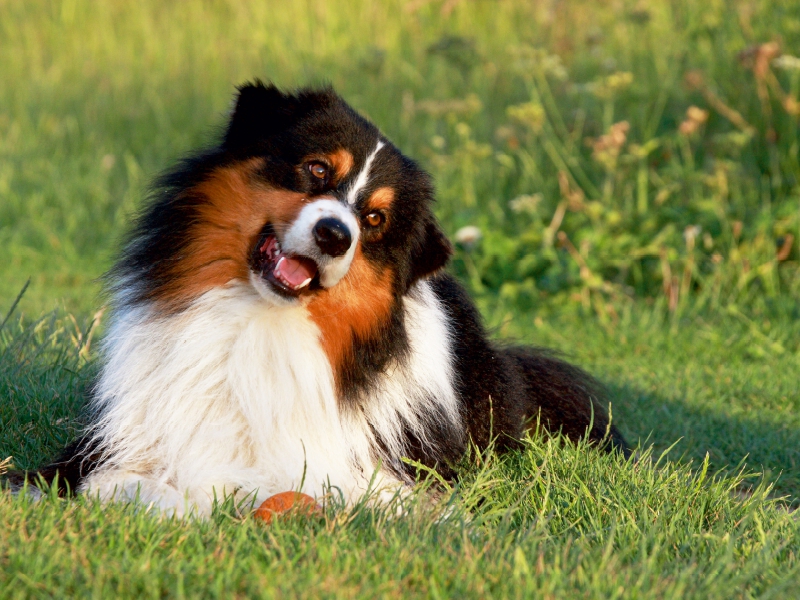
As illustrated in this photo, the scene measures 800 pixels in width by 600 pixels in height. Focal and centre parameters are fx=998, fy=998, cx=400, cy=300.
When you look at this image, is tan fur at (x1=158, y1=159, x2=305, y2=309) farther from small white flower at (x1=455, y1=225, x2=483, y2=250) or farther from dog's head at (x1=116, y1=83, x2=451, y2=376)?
small white flower at (x1=455, y1=225, x2=483, y2=250)

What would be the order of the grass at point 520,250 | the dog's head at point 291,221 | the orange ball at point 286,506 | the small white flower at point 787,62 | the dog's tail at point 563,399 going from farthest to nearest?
1. the small white flower at point 787,62
2. the dog's tail at point 563,399
3. the dog's head at point 291,221
4. the orange ball at point 286,506
5. the grass at point 520,250

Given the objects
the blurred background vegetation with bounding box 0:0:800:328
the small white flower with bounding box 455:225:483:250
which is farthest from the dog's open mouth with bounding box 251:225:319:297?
the small white flower with bounding box 455:225:483:250

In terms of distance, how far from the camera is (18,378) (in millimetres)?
4000

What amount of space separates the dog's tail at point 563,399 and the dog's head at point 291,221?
0.88 m

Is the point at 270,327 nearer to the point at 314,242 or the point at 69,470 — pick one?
the point at 314,242

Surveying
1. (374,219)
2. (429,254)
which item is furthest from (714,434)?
(374,219)

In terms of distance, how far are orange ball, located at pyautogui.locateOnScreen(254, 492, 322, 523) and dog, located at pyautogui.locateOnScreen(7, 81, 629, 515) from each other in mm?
135

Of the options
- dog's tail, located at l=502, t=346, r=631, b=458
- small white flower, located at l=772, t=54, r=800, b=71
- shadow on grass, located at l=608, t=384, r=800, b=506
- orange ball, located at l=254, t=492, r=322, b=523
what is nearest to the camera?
orange ball, located at l=254, t=492, r=322, b=523

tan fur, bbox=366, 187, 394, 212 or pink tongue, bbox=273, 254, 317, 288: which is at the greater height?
tan fur, bbox=366, 187, 394, 212

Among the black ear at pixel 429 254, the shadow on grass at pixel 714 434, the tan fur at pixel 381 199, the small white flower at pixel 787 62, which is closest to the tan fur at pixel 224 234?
the tan fur at pixel 381 199

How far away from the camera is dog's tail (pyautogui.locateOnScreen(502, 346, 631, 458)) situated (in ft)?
12.9

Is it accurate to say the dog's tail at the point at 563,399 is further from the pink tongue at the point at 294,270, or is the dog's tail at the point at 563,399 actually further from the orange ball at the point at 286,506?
the orange ball at the point at 286,506

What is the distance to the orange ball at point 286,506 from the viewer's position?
2789mm

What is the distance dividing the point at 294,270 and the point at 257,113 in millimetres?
611
